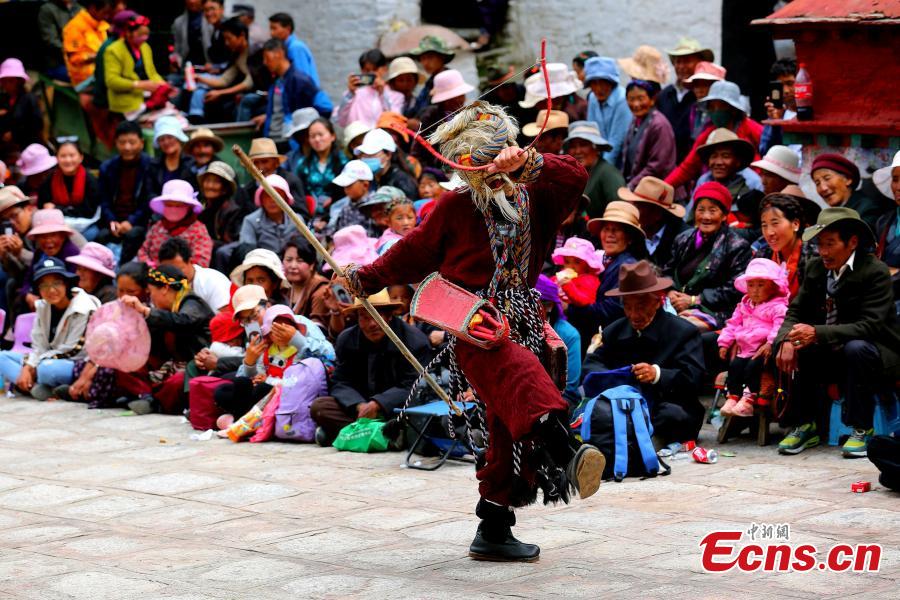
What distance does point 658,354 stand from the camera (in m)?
8.21

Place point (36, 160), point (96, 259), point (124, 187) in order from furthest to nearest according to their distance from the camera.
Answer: point (36, 160) < point (124, 187) < point (96, 259)

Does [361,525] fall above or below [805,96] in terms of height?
below

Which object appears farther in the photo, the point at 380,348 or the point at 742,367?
the point at 380,348

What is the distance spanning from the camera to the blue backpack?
763 centimetres

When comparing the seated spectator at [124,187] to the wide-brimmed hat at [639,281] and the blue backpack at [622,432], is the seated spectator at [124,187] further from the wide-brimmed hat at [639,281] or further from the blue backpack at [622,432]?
the blue backpack at [622,432]

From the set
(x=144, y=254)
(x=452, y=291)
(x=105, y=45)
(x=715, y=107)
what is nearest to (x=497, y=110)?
(x=452, y=291)

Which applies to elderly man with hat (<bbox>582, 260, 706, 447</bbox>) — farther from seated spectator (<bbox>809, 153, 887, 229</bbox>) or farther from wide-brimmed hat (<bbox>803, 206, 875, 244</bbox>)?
seated spectator (<bbox>809, 153, 887, 229</bbox>)

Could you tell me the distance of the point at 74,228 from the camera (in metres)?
12.4

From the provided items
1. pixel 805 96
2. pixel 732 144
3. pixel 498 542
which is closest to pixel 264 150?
pixel 732 144

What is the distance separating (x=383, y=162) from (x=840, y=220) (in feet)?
14.5

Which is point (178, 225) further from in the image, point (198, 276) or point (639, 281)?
point (639, 281)

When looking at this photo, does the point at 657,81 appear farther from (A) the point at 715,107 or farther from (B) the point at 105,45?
(B) the point at 105,45

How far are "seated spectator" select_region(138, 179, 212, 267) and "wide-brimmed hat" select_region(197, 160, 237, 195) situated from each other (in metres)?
0.30

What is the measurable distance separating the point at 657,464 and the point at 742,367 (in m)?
0.90
